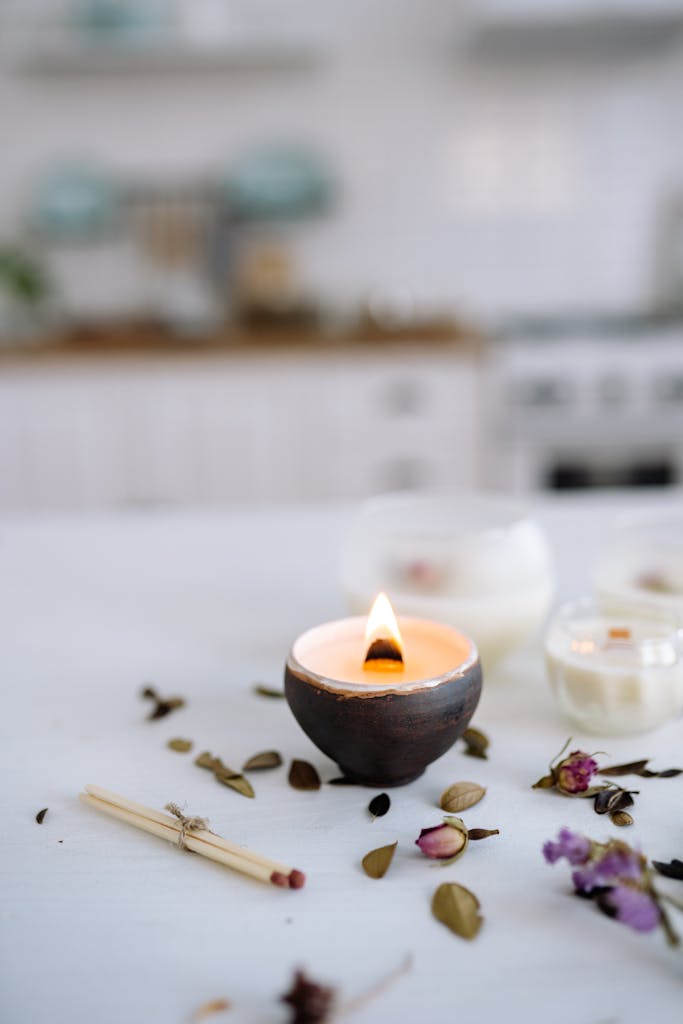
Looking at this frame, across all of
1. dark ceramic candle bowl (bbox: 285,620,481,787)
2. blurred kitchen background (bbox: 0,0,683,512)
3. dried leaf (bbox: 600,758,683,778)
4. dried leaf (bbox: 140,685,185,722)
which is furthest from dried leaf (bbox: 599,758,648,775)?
blurred kitchen background (bbox: 0,0,683,512)

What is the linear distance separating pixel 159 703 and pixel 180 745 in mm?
66

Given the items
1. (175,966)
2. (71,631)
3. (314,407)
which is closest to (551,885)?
(175,966)

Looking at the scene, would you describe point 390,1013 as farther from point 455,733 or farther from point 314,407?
point 314,407

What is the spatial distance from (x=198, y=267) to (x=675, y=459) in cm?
161

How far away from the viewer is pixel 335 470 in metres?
2.47

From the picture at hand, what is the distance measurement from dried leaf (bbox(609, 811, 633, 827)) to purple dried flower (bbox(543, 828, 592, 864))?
7 centimetres

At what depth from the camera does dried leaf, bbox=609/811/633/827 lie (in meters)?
0.50

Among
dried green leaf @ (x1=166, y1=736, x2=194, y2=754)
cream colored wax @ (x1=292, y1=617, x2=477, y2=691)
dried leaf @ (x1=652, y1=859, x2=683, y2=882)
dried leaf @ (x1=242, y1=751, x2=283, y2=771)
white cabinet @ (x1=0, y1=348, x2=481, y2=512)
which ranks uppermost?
cream colored wax @ (x1=292, y1=617, x2=477, y2=691)

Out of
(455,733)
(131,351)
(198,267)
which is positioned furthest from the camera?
(198,267)

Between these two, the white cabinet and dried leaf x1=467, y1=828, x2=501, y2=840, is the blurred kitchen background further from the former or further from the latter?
dried leaf x1=467, y1=828, x2=501, y2=840

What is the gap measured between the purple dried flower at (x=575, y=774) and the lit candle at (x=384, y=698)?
6 centimetres

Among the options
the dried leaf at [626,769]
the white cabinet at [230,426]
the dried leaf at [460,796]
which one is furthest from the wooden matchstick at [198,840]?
the white cabinet at [230,426]

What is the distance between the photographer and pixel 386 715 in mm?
493

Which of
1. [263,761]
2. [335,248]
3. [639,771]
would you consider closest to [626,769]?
[639,771]
